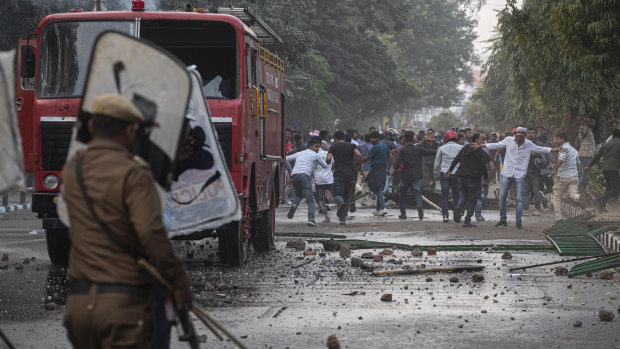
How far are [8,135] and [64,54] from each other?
20.9 feet

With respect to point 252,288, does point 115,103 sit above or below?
above

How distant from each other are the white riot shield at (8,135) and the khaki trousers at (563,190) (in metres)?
15.1

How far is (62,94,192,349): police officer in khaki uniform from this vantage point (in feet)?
13.0

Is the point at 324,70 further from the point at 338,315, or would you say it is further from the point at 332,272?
the point at 338,315

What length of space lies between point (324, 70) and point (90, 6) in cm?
1796

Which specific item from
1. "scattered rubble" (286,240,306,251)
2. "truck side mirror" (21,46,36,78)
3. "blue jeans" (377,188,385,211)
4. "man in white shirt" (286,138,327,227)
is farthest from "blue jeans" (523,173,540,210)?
"truck side mirror" (21,46,36,78)

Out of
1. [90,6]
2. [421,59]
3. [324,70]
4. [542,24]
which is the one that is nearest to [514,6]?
[542,24]

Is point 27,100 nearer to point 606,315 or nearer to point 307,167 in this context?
point 606,315

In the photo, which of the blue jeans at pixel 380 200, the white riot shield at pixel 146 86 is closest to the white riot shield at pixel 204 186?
the white riot shield at pixel 146 86

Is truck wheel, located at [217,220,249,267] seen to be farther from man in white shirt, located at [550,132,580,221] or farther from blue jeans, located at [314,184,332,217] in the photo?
man in white shirt, located at [550,132,580,221]

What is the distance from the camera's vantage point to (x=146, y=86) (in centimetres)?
459

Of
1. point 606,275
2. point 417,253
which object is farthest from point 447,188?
point 606,275

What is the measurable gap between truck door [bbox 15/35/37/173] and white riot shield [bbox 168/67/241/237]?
601 centimetres

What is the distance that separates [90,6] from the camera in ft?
79.4
